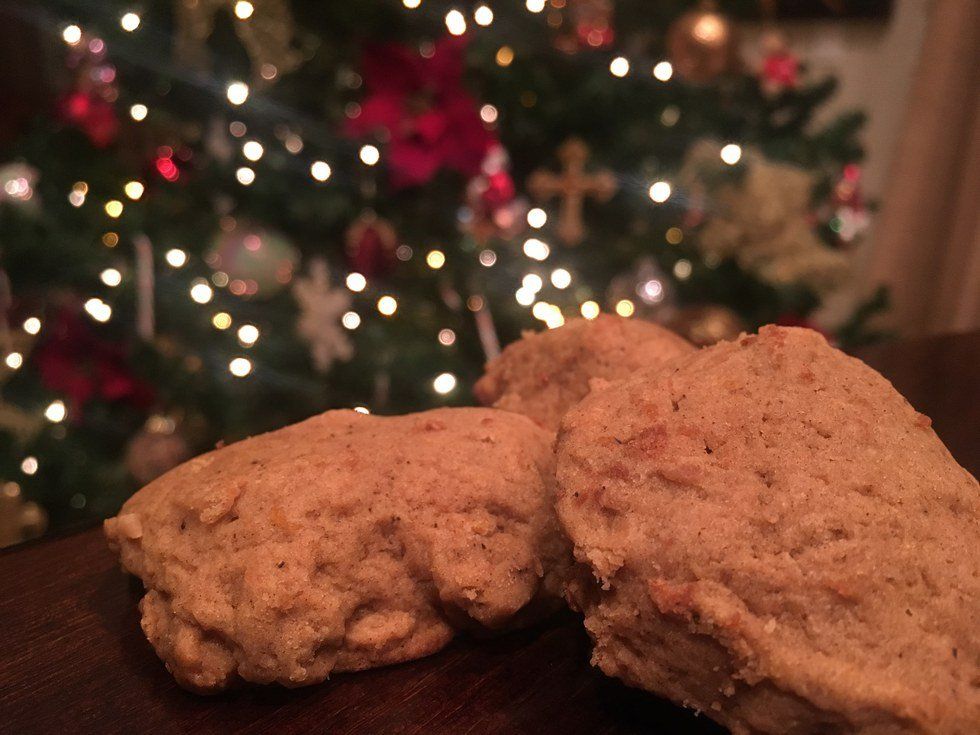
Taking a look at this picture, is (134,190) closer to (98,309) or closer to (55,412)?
(98,309)

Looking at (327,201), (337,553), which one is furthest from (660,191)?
(337,553)

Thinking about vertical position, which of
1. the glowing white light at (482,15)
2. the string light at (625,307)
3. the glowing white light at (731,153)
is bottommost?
the string light at (625,307)

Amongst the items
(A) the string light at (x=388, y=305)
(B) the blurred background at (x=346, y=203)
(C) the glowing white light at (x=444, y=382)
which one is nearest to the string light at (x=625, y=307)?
(B) the blurred background at (x=346, y=203)

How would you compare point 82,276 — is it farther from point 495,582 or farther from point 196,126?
point 495,582

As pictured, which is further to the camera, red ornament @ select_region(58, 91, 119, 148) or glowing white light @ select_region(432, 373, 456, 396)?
glowing white light @ select_region(432, 373, 456, 396)

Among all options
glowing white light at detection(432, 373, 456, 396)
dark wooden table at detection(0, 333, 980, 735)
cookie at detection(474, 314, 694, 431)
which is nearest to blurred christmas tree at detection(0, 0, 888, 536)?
glowing white light at detection(432, 373, 456, 396)

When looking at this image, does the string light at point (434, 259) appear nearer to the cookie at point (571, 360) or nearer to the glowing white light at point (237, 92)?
the glowing white light at point (237, 92)

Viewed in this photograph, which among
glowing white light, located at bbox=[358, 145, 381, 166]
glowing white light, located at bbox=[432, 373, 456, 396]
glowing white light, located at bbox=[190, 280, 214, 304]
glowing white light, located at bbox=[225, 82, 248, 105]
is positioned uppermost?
A: glowing white light, located at bbox=[225, 82, 248, 105]

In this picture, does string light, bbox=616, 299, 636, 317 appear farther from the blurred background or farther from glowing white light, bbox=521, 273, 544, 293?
glowing white light, bbox=521, 273, 544, 293
